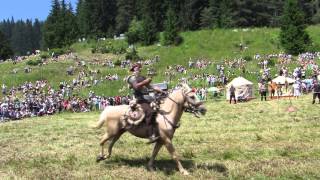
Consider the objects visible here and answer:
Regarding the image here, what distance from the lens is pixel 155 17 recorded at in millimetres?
111062

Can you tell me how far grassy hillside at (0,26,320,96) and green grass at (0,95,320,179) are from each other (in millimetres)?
46142

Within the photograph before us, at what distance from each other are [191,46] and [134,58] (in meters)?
10.9

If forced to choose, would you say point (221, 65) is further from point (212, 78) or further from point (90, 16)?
point (90, 16)

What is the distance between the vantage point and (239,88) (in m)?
48.5

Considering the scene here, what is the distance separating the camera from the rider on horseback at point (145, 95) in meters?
14.6

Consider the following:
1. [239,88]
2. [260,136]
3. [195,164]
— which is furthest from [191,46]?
[195,164]

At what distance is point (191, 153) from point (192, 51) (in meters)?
72.0

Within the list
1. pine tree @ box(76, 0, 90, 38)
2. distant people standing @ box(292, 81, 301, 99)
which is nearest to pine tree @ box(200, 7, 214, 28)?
pine tree @ box(76, 0, 90, 38)

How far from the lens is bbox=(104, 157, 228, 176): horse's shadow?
14836 millimetres

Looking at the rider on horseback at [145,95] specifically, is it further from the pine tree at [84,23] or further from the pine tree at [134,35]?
the pine tree at [84,23]

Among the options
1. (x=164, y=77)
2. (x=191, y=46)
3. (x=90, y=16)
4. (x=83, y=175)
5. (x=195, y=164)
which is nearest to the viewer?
(x=83, y=175)

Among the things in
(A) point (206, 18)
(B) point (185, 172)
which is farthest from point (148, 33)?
(B) point (185, 172)

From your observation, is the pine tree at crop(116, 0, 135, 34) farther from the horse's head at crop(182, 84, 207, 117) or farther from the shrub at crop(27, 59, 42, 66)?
the horse's head at crop(182, 84, 207, 117)

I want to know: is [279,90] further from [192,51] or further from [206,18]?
[206,18]
